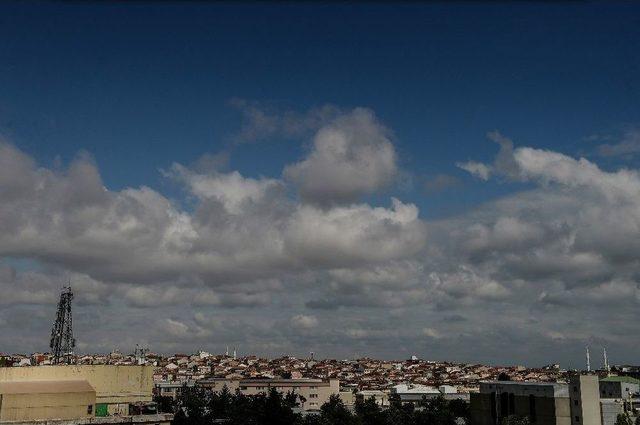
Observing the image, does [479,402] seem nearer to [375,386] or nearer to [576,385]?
[576,385]

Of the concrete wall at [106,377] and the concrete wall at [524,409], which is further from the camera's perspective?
the concrete wall at [524,409]

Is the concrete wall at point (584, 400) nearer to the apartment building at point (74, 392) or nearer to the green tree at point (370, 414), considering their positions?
the green tree at point (370, 414)

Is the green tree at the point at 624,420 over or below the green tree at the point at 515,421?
over

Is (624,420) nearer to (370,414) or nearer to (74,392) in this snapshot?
(370,414)

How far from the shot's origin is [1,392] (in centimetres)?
3994

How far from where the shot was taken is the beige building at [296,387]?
140m

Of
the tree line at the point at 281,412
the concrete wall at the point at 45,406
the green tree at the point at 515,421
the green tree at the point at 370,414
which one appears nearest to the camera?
the concrete wall at the point at 45,406

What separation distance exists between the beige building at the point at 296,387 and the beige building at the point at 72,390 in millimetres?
97574

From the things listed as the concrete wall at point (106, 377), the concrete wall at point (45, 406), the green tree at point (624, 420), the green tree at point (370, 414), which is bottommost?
the green tree at point (370, 414)

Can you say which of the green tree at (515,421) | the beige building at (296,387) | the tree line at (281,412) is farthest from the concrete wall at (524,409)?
the beige building at (296,387)

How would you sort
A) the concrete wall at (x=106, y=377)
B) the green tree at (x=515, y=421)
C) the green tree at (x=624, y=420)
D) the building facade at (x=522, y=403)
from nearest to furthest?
the concrete wall at (x=106, y=377), the green tree at (x=624, y=420), the green tree at (x=515, y=421), the building facade at (x=522, y=403)

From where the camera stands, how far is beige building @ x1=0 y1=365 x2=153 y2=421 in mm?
39625

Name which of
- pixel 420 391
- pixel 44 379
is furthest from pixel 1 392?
pixel 420 391

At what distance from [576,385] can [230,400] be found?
195ft
